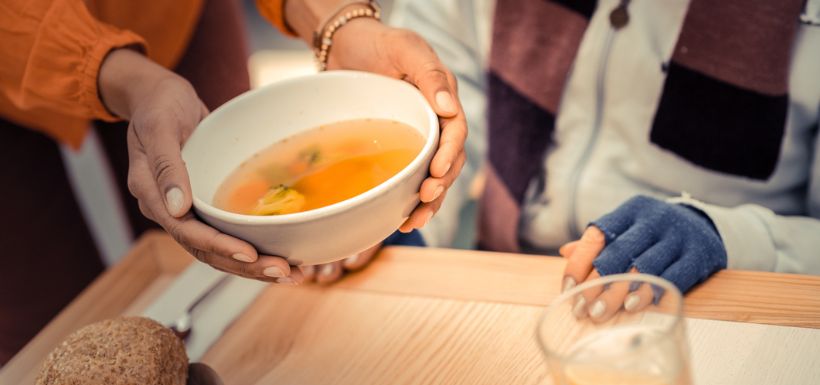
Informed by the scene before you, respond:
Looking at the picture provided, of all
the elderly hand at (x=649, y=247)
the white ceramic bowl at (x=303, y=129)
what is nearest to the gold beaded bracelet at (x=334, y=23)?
the white ceramic bowl at (x=303, y=129)

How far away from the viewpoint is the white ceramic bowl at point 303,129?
58cm

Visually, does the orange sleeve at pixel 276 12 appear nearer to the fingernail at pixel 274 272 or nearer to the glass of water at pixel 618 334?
the fingernail at pixel 274 272

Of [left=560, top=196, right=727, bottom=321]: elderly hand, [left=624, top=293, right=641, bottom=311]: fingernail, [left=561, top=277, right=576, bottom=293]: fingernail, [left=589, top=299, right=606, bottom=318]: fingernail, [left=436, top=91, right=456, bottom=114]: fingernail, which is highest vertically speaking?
[left=436, top=91, right=456, bottom=114]: fingernail

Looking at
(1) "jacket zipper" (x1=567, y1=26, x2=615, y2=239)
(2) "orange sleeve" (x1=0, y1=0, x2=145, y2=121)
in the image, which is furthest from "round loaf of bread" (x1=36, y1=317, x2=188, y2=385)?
(1) "jacket zipper" (x1=567, y1=26, x2=615, y2=239)

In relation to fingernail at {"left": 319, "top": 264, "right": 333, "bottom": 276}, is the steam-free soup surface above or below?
above

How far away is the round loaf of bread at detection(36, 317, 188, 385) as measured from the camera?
25.0 inches

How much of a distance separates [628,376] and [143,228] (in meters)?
1.22

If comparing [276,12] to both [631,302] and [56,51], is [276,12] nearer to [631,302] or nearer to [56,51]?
[56,51]

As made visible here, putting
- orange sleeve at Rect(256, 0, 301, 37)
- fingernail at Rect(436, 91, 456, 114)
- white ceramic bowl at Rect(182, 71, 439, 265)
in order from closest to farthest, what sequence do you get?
white ceramic bowl at Rect(182, 71, 439, 265), fingernail at Rect(436, 91, 456, 114), orange sleeve at Rect(256, 0, 301, 37)

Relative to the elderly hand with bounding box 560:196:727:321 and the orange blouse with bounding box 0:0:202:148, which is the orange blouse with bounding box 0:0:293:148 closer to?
the orange blouse with bounding box 0:0:202:148

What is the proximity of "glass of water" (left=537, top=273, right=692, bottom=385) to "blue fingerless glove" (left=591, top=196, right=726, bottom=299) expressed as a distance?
20 cm

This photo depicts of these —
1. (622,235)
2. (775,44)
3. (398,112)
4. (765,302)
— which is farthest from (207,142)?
(775,44)

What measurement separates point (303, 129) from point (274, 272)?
21 cm

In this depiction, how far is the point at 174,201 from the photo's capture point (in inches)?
24.3
